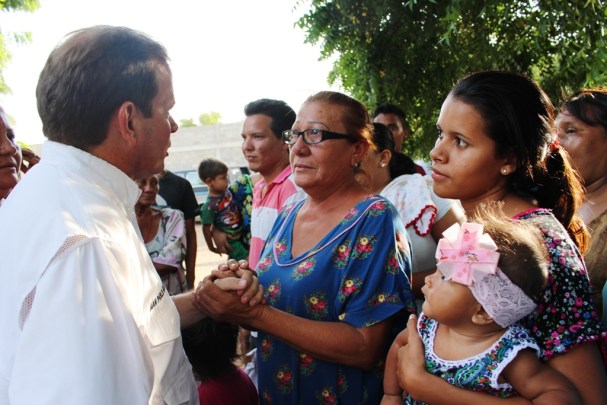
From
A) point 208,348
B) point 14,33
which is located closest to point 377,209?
point 208,348

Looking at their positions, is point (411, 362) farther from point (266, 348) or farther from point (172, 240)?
point (172, 240)

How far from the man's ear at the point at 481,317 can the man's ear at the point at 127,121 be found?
3.90 ft

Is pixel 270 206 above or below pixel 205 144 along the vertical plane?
above

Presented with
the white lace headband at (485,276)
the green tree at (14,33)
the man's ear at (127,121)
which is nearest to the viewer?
the white lace headband at (485,276)

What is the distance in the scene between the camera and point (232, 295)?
209cm

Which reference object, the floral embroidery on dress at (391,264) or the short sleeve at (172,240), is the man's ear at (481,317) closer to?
the floral embroidery on dress at (391,264)

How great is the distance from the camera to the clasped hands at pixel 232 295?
2.06 meters

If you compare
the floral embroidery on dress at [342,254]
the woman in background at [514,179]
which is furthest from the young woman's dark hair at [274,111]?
the woman in background at [514,179]

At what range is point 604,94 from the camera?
276 cm

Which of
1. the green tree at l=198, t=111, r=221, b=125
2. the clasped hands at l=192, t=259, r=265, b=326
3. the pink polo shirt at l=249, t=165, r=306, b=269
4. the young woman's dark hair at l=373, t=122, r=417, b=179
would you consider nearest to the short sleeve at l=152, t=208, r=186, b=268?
the pink polo shirt at l=249, t=165, r=306, b=269

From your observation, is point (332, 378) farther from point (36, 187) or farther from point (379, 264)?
point (36, 187)

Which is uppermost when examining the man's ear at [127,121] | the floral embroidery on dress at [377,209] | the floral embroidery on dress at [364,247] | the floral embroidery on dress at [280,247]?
the man's ear at [127,121]

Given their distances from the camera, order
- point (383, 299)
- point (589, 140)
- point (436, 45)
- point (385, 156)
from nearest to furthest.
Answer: point (383, 299) < point (589, 140) < point (385, 156) < point (436, 45)

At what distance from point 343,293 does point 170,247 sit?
2.78 metres
